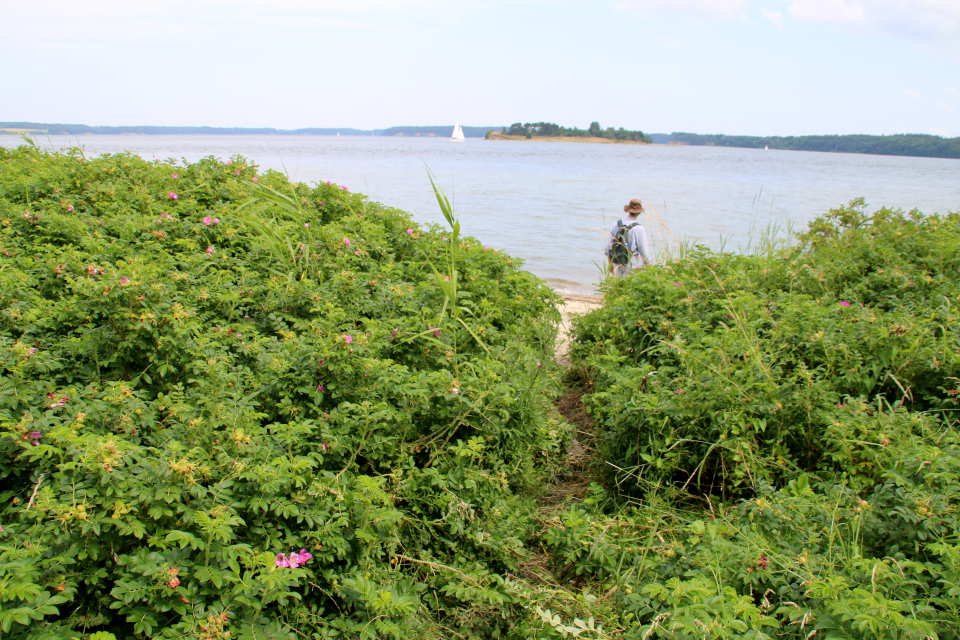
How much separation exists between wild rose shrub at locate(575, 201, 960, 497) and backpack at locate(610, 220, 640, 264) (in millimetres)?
3146

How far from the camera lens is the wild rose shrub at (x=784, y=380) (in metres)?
2.94

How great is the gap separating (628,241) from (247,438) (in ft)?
21.0

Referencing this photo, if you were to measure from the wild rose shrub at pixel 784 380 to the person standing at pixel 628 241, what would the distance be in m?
3.05

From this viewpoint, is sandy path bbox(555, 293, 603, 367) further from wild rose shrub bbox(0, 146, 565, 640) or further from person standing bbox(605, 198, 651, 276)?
wild rose shrub bbox(0, 146, 565, 640)

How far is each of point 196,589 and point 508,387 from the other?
173 centimetres

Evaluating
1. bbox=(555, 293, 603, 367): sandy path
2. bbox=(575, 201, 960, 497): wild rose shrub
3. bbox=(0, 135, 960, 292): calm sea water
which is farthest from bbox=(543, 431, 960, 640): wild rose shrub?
bbox=(0, 135, 960, 292): calm sea water

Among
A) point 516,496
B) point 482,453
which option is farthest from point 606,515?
point 482,453

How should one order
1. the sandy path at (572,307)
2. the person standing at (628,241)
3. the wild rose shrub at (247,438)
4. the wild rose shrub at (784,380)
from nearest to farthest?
1. the wild rose shrub at (247,438)
2. the wild rose shrub at (784,380)
3. the sandy path at (572,307)
4. the person standing at (628,241)

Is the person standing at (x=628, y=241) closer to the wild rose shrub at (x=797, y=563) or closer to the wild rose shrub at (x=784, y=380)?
the wild rose shrub at (x=784, y=380)

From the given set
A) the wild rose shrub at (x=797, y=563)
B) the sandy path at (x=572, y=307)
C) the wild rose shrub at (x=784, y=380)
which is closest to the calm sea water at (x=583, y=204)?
the sandy path at (x=572, y=307)

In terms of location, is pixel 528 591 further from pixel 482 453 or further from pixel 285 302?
pixel 285 302

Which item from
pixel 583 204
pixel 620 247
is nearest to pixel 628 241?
pixel 620 247

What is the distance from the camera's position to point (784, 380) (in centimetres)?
324

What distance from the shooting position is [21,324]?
2707mm
